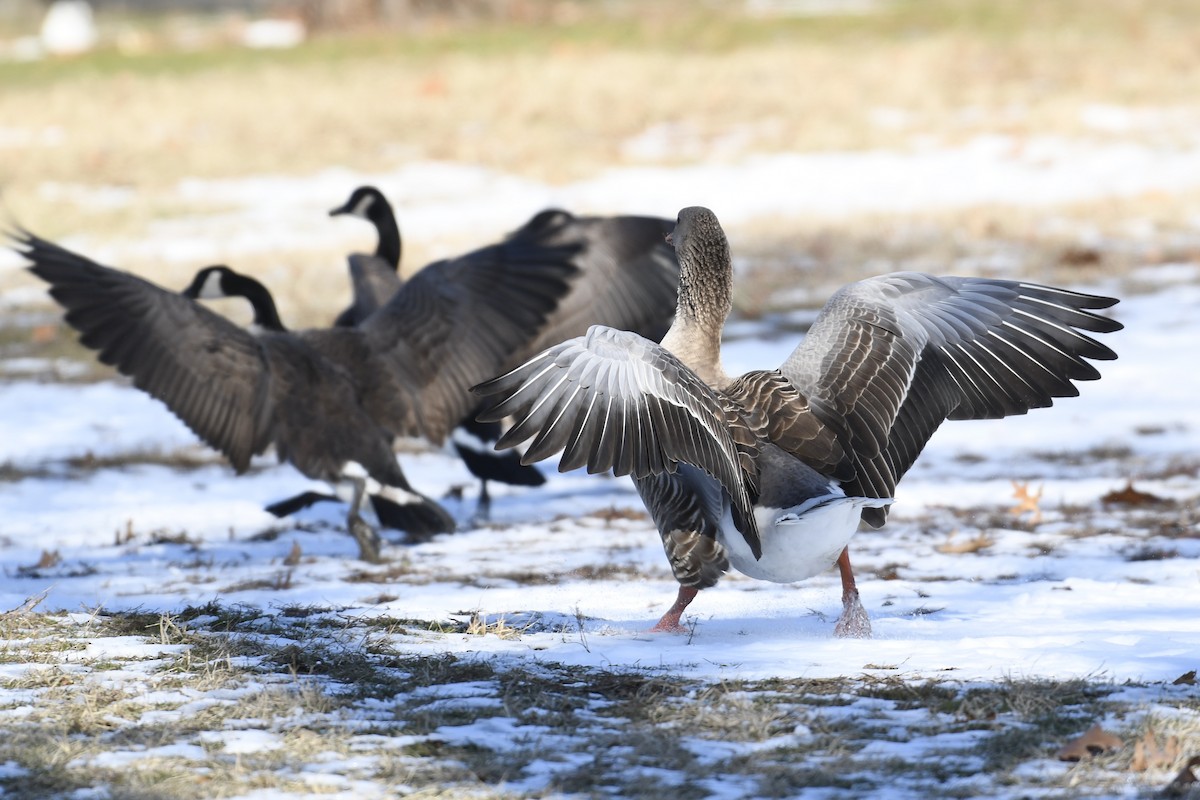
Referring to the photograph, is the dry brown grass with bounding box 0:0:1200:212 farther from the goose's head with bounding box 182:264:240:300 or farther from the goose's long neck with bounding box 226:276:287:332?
the goose's long neck with bounding box 226:276:287:332

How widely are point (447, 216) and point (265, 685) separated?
14286mm

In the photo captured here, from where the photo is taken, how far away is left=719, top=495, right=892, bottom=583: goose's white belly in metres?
4.81

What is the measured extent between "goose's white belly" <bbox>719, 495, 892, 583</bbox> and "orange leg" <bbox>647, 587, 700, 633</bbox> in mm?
195

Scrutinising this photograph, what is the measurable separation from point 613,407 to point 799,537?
0.78 m

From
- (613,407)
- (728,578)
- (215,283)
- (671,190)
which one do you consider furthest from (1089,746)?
(671,190)

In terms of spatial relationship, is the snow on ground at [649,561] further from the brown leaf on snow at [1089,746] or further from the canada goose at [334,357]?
the canada goose at [334,357]

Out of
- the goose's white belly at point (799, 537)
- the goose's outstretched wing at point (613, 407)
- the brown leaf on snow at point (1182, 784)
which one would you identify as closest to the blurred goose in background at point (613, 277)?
the goose's white belly at point (799, 537)

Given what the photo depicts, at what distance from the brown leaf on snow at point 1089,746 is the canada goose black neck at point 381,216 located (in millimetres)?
7085

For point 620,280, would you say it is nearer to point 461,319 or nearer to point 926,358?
point 461,319

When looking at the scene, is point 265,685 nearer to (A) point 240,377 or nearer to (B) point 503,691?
(B) point 503,691

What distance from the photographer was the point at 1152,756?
361cm

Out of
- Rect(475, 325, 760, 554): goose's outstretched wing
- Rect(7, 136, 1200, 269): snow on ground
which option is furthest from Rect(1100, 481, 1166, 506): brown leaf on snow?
Rect(7, 136, 1200, 269): snow on ground

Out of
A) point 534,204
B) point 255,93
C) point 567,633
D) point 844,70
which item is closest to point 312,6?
point 255,93

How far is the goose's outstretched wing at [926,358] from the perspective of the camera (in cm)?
529
